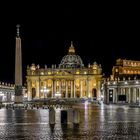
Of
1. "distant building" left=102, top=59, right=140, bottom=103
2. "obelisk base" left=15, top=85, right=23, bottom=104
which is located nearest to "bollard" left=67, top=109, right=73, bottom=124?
"obelisk base" left=15, top=85, right=23, bottom=104

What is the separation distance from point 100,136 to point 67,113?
1043cm

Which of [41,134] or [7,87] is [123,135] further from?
[7,87]

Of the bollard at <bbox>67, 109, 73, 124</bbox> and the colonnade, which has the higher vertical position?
the colonnade

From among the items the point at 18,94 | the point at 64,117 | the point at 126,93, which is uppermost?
the point at 126,93

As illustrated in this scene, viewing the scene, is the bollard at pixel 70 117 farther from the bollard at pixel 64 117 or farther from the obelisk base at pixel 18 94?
the obelisk base at pixel 18 94

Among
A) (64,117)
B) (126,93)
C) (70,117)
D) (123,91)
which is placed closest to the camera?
(70,117)

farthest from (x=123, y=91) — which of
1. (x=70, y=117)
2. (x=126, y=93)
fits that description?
(x=70, y=117)

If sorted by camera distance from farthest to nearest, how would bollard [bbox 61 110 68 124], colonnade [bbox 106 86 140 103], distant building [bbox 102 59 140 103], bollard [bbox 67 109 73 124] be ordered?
colonnade [bbox 106 86 140 103] → distant building [bbox 102 59 140 103] → bollard [bbox 61 110 68 124] → bollard [bbox 67 109 73 124]

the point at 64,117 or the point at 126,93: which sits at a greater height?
the point at 126,93

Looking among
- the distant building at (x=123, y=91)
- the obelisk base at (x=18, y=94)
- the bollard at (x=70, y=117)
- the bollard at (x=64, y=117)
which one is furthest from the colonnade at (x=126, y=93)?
the bollard at (x=70, y=117)

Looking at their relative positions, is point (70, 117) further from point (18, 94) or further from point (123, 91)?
point (123, 91)

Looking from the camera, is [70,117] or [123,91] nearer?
[70,117]

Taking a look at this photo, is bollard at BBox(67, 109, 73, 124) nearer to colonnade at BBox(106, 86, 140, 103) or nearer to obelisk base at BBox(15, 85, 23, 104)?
obelisk base at BBox(15, 85, 23, 104)

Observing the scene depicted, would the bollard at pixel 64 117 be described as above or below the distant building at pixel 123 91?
below
